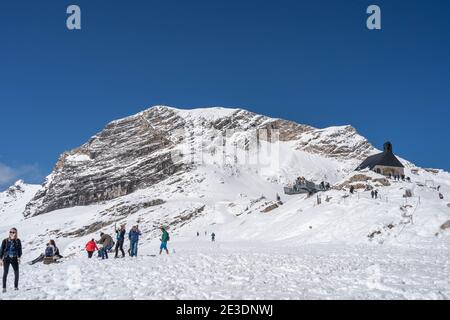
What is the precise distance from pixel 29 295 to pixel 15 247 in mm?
2008

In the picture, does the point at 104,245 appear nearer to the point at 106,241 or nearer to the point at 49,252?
the point at 106,241

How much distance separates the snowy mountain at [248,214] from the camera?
17594 mm

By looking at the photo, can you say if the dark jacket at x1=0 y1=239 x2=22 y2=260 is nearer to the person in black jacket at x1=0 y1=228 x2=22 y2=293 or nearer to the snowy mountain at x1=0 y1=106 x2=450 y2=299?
the person in black jacket at x1=0 y1=228 x2=22 y2=293

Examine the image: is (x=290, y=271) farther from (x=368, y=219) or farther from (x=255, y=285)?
(x=368, y=219)

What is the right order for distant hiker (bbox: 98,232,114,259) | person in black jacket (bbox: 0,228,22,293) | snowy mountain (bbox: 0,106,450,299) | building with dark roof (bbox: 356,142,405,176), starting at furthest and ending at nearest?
building with dark roof (bbox: 356,142,405,176) → distant hiker (bbox: 98,232,114,259) → snowy mountain (bbox: 0,106,450,299) → person in black jacket (bbox: 0,228,22,293)

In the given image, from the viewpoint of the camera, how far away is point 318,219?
3800 centimetres

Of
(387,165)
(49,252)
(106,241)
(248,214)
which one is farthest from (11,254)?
(387,165)

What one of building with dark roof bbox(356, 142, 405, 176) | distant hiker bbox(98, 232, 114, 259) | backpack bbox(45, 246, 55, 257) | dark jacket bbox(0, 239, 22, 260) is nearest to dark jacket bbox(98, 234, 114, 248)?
distant hiker bbox(98, 232, 114, 259)

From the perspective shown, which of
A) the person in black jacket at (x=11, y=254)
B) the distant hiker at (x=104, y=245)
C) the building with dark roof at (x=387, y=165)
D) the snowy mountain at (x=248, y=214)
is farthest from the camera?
the building with dark roof at (x=387, y=165)

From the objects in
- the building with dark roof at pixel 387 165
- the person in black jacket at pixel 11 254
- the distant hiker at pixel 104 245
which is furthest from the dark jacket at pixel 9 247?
the building with dark roof at pixel 387 165

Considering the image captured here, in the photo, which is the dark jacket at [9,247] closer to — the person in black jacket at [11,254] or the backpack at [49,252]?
the person in black jacket at [11,254]

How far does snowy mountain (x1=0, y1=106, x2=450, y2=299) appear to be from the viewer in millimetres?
17594

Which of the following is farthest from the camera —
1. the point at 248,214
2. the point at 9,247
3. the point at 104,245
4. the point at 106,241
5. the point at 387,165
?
the point at 387,165

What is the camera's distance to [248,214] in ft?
214
